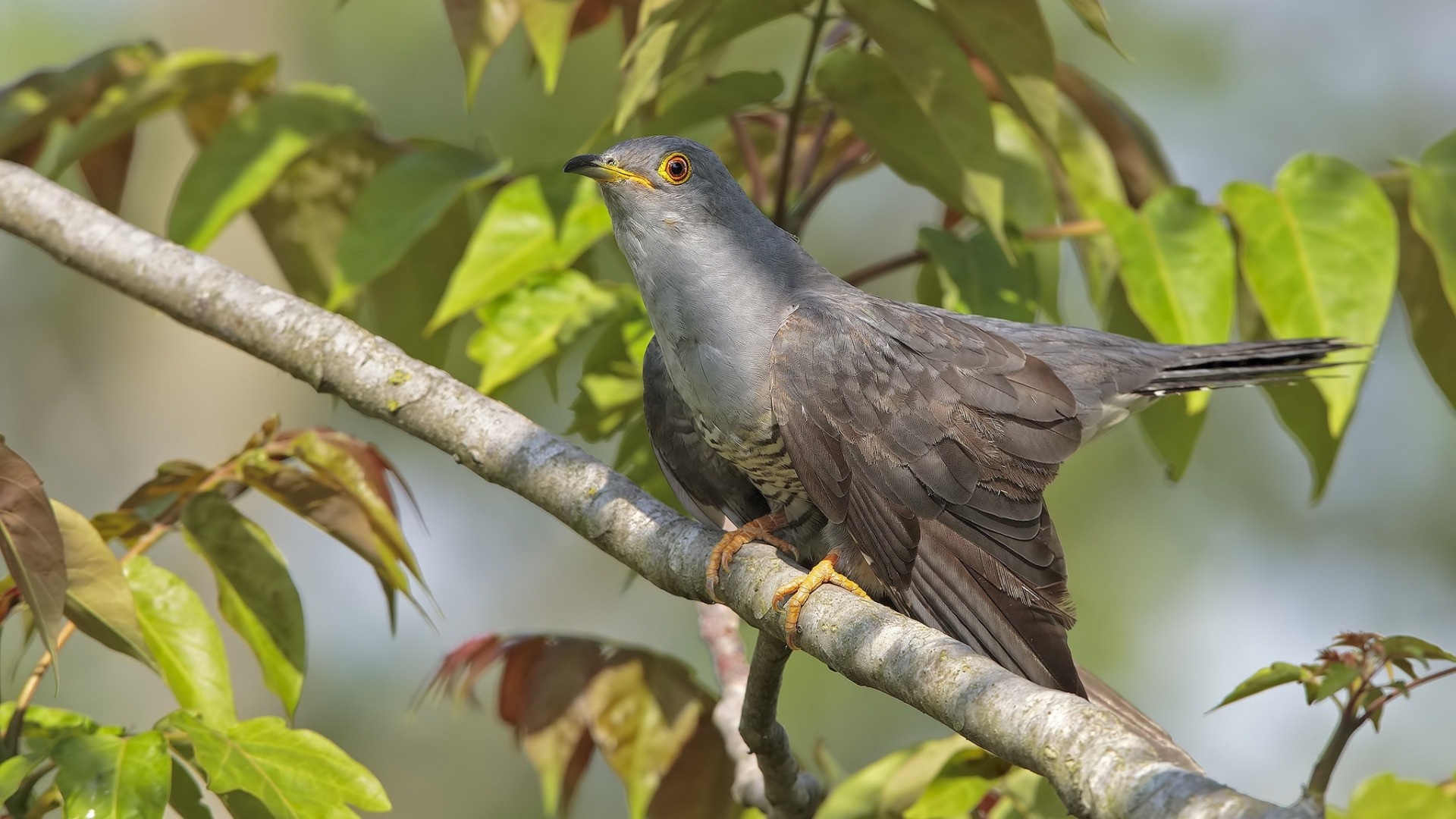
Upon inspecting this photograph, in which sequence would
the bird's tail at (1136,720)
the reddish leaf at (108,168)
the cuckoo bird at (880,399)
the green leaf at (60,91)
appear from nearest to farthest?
the bird's tail at (1136,720) → the cuckoo bird at (880,399) → the green leaf at (60,91) → the reddish leaf at (108,168)

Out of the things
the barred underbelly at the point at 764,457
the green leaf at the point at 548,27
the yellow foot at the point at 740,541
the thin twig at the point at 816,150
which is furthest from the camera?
the thin twig at the point at 816,150

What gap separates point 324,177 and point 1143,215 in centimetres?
220

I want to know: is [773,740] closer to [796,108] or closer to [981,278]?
[981,278]

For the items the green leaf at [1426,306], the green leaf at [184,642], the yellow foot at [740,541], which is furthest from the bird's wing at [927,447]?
the green leaf at [184,642]

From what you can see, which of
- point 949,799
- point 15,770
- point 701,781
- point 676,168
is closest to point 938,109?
point 676,168

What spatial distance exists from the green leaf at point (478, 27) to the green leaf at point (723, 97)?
1.43 feet

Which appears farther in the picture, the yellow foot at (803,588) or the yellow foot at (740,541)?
the yellow foot at (740,541)

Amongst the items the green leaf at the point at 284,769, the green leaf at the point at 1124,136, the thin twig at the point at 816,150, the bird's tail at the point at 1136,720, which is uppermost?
the green leaf at the point at 1124,136

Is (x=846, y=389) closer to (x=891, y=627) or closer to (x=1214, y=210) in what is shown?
(x=891, y=627)

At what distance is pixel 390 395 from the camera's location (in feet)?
8.81

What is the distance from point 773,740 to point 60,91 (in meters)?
2.60

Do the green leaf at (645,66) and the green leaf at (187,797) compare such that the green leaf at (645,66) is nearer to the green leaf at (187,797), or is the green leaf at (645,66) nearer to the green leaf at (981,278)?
the green leaf at (981,278)

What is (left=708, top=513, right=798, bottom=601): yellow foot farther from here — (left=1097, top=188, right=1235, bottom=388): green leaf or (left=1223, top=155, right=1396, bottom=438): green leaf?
(left=1223, top=155, right=1396, bottom=438): green leaf

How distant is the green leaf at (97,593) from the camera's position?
2100 millimetres
